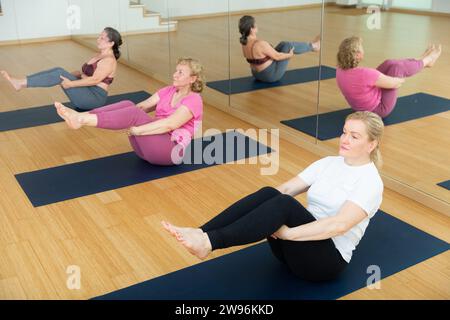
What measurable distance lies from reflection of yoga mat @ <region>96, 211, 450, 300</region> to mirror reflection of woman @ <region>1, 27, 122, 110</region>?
8.87ft

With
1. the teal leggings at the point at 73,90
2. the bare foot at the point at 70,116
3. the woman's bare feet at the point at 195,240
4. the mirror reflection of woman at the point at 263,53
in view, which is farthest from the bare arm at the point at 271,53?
the woman's bare feet at the point at 195,240

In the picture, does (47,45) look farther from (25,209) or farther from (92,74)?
(25,209)

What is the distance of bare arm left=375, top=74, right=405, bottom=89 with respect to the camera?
11.6 ft

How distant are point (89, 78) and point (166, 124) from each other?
63.7 inches

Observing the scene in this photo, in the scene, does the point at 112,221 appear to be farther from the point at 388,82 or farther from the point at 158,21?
the point at 158,21

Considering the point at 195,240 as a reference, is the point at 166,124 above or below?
above

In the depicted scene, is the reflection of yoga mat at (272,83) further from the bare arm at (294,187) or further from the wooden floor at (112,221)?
the bare arm at (294,187)

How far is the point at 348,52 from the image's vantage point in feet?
12.1

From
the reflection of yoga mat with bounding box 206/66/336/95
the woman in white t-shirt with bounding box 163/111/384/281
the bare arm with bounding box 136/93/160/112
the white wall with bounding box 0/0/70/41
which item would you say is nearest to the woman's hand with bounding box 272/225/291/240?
the woman in white t-shirt with bounding box 163/111/384/281

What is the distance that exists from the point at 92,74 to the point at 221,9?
134cm

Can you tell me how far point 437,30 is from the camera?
3107 millimetres

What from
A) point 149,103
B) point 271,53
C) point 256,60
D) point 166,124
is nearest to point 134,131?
point 166,124
